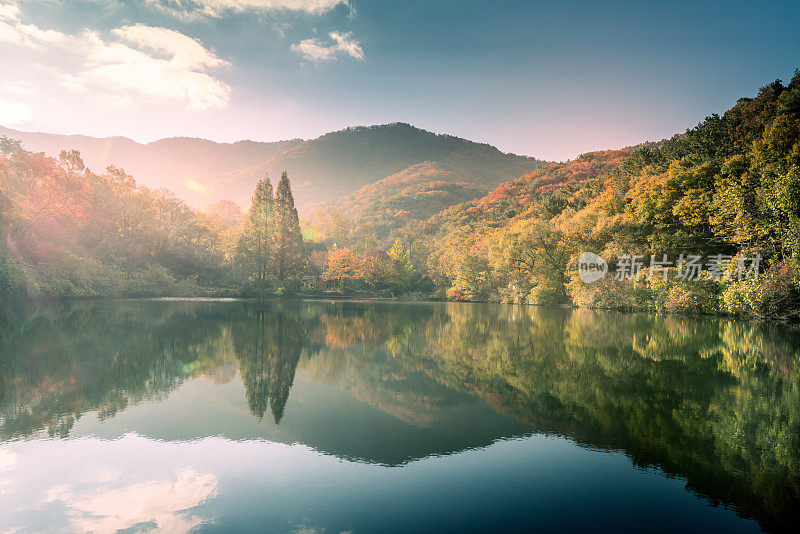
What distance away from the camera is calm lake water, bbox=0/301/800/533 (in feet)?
15.1

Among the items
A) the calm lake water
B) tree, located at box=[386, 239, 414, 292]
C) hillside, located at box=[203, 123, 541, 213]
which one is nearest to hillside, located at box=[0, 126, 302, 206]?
hillside, located at box=[203, 123, 541, 213]

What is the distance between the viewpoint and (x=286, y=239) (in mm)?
60438

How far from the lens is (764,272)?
76.0ft

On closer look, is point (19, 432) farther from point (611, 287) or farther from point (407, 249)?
point (407, 249)

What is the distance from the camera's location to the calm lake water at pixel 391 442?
4594mm

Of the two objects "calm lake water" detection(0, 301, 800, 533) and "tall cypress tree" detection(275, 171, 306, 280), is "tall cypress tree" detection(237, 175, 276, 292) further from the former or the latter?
"calm lake water" detection(0, 301, 800, 533)

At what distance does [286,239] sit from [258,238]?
3.62 meters

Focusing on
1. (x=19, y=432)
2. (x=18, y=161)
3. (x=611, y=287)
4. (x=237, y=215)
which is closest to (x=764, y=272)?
(x=611, y=287)

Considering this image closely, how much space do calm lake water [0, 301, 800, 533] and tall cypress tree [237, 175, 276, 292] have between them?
46603 mm

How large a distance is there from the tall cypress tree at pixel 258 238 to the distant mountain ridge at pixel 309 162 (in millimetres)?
97994

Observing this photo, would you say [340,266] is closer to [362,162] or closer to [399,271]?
[399,271]

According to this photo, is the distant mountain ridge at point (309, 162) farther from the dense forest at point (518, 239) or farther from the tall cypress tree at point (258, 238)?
the tall cypress tree at point (258, 238)

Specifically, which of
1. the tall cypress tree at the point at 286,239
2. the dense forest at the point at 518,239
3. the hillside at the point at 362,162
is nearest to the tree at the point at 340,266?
the dense forest at the point at 518,239

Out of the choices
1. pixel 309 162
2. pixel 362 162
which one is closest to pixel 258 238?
pixel 309 162
